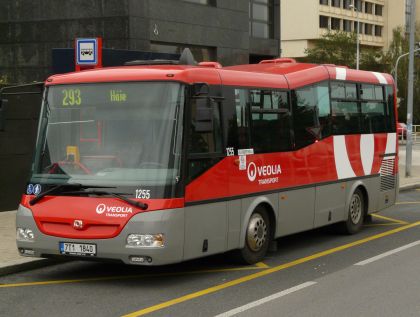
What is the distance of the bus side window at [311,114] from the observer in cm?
1062

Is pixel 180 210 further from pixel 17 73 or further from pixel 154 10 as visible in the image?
pixel 17 73

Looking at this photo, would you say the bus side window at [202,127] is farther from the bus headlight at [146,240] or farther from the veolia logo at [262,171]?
the bus headlight at [146,240]

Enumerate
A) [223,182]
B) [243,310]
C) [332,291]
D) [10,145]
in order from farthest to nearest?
[10,145] → [223,182] → [332,291] → [243,310]

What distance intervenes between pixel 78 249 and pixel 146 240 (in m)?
0.84

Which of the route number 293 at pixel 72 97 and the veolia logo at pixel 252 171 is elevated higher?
the route number 293 at pixel 72 97

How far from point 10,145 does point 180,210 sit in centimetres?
736

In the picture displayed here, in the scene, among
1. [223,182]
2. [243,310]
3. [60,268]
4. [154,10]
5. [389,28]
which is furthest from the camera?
[389,28]

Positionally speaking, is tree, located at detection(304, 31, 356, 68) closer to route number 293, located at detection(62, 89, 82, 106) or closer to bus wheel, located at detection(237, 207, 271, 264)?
bus wheel, located at detection(237, 207, 271, 264)

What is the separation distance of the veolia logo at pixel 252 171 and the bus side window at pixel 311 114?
4.44 feet

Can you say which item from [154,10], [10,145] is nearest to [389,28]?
[154,10]

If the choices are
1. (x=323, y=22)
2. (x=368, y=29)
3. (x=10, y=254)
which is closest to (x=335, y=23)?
(x=323, y=22)

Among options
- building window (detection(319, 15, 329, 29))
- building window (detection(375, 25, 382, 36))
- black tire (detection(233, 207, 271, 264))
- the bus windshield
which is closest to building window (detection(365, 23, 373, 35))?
building window (detection(375, 25, 382, 36))

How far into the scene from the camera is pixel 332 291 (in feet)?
25.2

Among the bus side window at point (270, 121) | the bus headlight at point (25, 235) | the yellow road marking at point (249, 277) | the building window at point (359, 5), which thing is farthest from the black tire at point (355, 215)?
the building window at point (359, 5)
